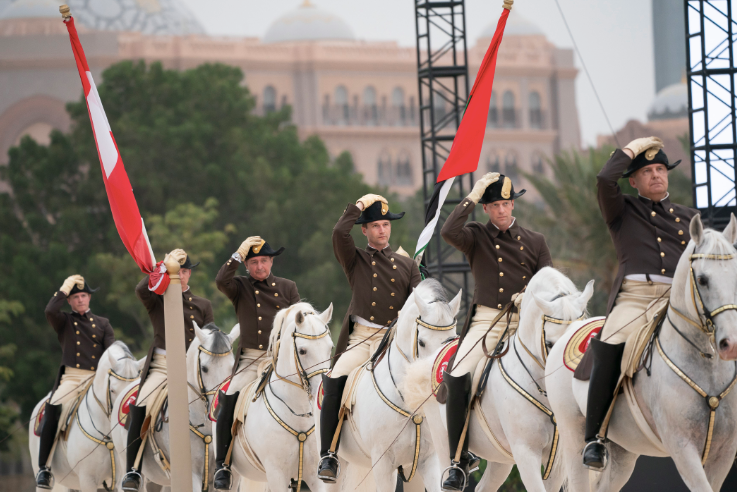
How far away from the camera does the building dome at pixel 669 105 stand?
61938mm

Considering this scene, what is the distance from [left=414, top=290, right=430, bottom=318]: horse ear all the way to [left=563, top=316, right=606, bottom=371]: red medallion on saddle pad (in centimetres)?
149

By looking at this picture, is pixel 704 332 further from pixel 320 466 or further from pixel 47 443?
pixel 47 443

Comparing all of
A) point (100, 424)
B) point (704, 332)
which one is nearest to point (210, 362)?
point (100, 424)

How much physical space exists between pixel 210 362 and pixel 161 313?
3.51ft

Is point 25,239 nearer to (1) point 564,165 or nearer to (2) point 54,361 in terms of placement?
(2) point 54,361

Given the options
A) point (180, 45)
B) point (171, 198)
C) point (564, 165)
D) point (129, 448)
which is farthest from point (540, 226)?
point (180, 45)

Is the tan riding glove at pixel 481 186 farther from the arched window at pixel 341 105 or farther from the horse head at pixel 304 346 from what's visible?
the arched window at pixel 341 105

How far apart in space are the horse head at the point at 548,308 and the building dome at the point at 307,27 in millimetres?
64129

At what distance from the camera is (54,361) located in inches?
1331

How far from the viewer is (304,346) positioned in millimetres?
A: 9539

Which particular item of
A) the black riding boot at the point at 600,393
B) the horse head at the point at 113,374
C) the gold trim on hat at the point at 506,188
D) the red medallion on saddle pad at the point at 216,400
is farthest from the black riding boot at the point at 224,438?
the black riding boot at the point at 600,393

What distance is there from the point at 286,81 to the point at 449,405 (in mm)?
60151

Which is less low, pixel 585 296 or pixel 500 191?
pixel 500 191

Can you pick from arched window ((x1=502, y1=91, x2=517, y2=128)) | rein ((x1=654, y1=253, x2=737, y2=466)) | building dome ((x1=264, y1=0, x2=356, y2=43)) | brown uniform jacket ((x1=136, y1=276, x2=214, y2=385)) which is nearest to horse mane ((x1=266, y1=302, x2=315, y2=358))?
brown uniform jacket ((x1=136, y1=276, x2=214, y2=385))
